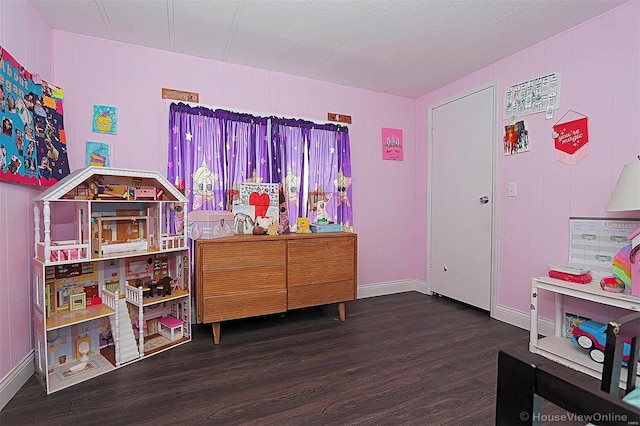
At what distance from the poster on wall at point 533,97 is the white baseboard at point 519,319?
65.5 inches

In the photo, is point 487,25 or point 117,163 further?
point 117,163

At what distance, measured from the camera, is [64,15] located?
2.26 meters

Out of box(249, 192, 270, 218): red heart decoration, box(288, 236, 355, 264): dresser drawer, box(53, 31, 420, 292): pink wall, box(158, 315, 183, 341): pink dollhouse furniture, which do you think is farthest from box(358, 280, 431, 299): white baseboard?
box(158, 315, 183, 341): pink dollhouse furniture

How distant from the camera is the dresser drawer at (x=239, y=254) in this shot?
2.46 metres

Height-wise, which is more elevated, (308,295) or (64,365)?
(308,295)

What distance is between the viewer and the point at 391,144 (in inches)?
153

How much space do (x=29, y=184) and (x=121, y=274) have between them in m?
0.83

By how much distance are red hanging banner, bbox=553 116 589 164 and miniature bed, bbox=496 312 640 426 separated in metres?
2.09

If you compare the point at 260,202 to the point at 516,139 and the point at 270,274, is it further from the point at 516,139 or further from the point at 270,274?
the point at 516,139

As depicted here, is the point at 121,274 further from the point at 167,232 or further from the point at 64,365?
the point at 64,365

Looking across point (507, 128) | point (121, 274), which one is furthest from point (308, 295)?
point (507, 128)

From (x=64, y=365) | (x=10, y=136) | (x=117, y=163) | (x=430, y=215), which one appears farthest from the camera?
(x=430, y=215)

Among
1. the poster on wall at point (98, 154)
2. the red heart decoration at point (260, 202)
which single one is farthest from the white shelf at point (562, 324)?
the poster on wall at point (98, 154)

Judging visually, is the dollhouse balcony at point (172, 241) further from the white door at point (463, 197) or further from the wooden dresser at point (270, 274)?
the white door at point (463, 197)
